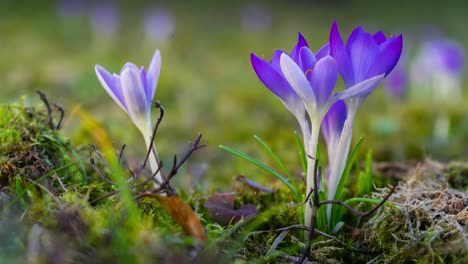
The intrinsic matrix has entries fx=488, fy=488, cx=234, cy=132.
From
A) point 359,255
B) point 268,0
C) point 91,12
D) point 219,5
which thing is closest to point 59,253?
point 359,255

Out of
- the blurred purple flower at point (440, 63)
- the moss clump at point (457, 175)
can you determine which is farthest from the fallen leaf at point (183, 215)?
the blurred purple flower at point (440, 63)

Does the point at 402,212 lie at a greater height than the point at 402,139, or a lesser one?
greater

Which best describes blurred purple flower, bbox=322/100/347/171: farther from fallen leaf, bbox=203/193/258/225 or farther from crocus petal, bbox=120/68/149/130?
crocus petal, bbox=120/68/149/130

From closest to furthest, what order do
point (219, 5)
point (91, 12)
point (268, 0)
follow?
point (91, 12), point (219, 5), point (268, 0)

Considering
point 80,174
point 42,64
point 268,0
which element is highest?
point 268,0

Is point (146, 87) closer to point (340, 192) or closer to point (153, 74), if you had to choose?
point (153, 74)

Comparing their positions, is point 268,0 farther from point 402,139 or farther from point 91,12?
point 402,139

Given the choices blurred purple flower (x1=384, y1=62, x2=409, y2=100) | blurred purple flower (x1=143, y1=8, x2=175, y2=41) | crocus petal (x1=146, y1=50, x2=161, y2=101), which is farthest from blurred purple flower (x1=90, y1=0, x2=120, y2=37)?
crocus petal (x1=146, y1=50, x2=161, y2=101)

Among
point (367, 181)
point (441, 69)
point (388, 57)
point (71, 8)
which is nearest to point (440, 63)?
point (441, 69)
